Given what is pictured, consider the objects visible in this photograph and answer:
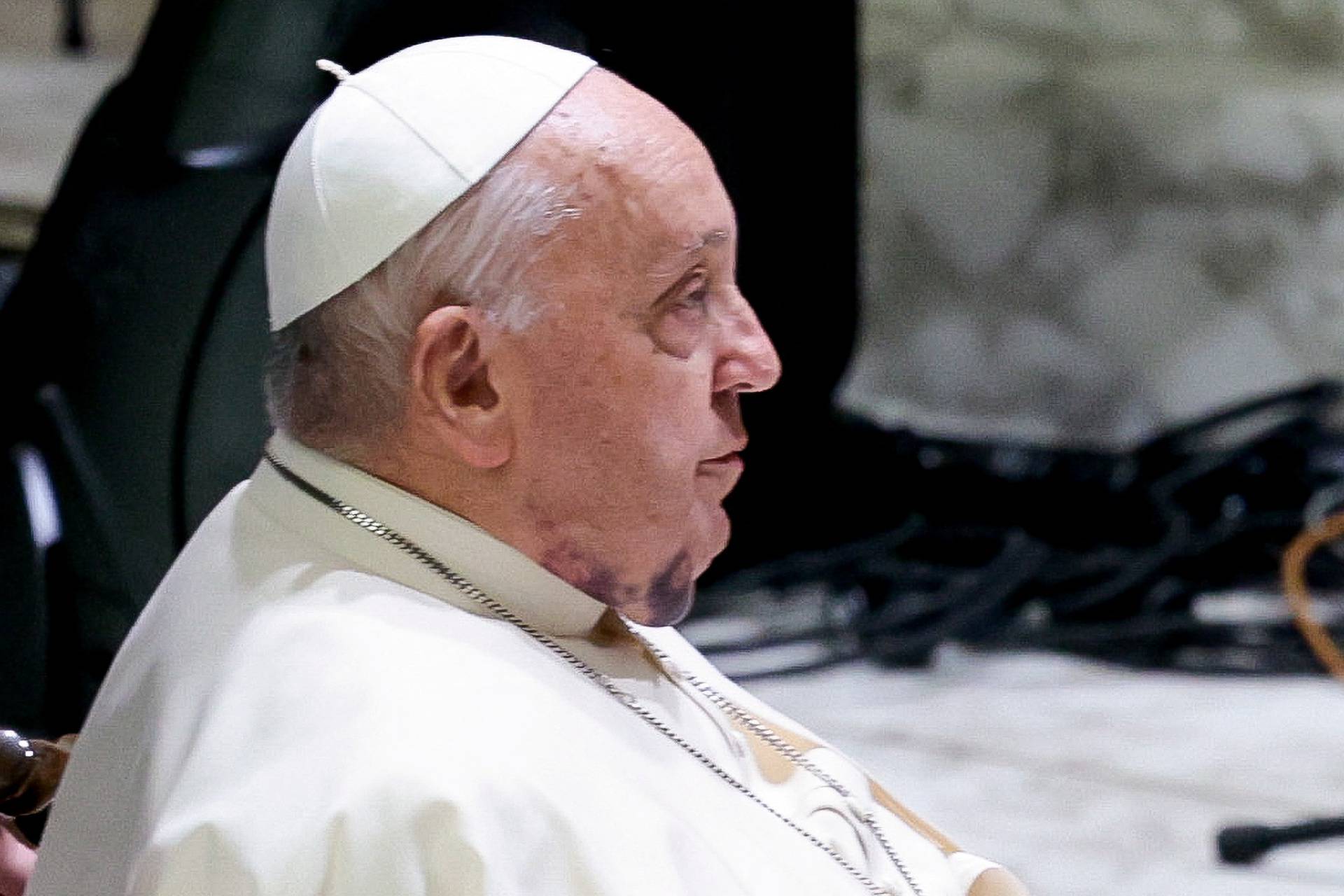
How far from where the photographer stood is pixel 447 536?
1.37 m

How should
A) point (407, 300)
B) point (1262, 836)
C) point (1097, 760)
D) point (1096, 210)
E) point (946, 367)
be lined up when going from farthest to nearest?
point (946, 367), point (1096, 210), point (1097, 760), point (1262, 836), point (407, 300)

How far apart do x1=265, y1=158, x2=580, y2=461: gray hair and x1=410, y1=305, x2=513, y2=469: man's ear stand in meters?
0.01

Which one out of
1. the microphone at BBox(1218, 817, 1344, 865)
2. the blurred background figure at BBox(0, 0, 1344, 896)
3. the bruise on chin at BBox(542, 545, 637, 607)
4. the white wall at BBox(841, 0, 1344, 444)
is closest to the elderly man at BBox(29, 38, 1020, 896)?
the bruise on chin at BBox(542, 545, 637, 607)

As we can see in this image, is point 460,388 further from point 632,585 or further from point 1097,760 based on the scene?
point 1097,760

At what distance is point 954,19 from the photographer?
14.7 ft

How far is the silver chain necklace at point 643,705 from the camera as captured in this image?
137 centimetres

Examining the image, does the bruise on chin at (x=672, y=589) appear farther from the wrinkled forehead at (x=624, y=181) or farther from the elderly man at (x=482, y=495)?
the wrinkled forehead at (x=624, y=181)

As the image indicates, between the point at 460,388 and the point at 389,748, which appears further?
the point at 460,388

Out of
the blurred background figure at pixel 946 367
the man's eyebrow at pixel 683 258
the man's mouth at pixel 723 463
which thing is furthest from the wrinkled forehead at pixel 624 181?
the blurred background figure at pixel 946 367

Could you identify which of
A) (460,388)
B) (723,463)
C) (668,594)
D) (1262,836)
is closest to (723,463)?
(723,463)

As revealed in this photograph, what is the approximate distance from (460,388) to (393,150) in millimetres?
175

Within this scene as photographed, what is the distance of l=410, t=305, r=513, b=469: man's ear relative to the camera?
133cm

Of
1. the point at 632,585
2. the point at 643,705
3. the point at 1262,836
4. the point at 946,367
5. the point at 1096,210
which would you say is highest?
the point at 632,585

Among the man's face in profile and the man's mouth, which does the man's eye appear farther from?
the man's mouth
